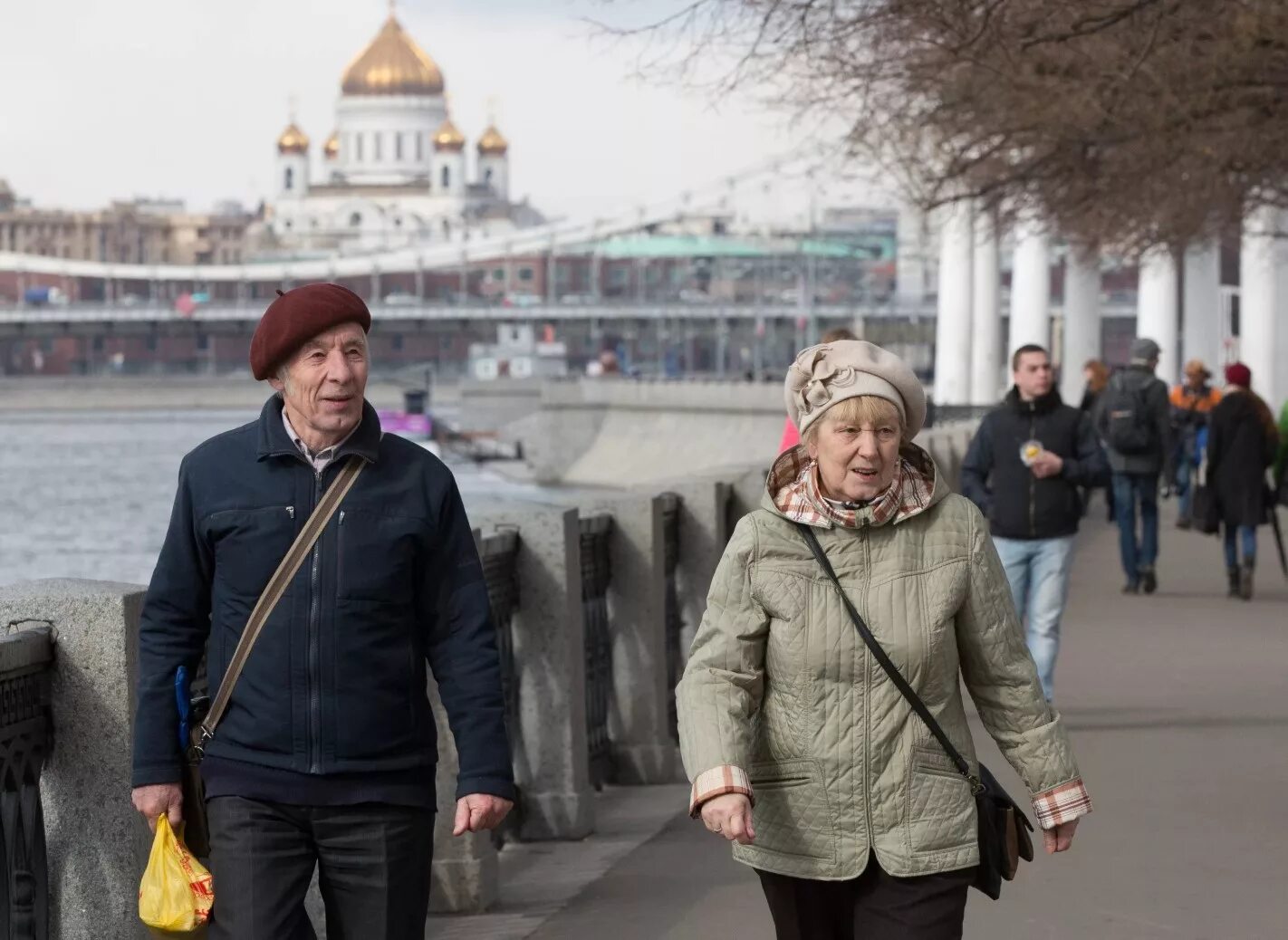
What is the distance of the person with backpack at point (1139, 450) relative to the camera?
54.2 feet

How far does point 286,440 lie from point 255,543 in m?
0.17

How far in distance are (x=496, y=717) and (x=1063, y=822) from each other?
91 centimetres

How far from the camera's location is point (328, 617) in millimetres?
3984

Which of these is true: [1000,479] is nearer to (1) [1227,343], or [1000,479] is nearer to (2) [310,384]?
(2) [310,384]

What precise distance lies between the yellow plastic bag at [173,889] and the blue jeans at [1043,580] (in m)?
6.23

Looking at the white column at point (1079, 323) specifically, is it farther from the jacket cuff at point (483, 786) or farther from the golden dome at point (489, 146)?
the golden dome at point (489, 146)

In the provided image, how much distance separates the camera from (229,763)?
404 cm

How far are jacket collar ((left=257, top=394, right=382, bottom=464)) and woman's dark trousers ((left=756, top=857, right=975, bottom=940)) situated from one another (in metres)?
0.91

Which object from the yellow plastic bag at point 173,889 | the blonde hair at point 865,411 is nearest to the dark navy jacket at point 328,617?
the yellow plastic bag at point 173,889

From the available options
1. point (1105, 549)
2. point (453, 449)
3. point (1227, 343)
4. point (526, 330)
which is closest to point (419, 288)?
point (526, 330)

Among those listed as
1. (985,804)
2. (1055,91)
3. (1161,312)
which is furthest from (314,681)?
(1161,312)

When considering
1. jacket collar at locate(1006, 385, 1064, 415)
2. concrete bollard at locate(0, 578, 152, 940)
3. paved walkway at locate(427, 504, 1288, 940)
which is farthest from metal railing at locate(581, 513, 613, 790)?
concrete bollard at locate(0, 578, 152, 940)

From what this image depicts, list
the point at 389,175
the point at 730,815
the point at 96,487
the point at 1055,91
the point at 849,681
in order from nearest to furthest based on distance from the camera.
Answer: the point at 730,815 → the point at 849,681 → the point at 1055,91 → the point at 96,487 → the point at 389,175

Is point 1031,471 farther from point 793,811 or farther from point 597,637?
point 793,811
